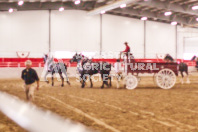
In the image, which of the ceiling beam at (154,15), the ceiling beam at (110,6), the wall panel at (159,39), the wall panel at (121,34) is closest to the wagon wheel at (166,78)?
the ceiling beam at (110,6)

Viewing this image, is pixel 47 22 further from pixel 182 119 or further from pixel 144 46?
pixel 182 119

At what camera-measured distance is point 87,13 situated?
28453mm

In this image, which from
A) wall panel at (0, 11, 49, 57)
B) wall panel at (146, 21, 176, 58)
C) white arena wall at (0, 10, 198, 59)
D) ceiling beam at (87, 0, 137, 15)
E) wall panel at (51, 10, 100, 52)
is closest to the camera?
ceiling beam at (87, 0, 137, 15)

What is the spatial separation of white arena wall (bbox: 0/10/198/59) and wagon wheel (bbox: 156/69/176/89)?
1610 centimetres

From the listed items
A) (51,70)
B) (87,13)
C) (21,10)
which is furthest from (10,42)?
(51,70)

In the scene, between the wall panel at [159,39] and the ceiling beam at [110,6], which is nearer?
the ceiling beam at [110,6]

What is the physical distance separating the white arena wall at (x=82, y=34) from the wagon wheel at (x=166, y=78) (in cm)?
1610

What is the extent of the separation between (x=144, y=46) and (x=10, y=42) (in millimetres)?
14282

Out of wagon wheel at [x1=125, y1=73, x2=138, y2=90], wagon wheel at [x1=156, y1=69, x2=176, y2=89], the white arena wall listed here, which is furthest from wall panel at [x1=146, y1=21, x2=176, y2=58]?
wagon wheel at [x1=125, y1=73, x2=138, y2=90]

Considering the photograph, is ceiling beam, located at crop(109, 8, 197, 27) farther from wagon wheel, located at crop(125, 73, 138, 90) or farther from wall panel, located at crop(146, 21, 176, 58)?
wagon wheel, located at crop(125, 73, 138, 90)

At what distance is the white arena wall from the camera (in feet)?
86.1

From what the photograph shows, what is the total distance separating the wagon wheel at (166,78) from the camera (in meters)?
12.8

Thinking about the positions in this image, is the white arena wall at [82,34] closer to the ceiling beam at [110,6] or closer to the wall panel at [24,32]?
the wall panel at [24,32]

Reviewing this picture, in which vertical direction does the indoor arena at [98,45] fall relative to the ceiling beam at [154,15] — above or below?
below
